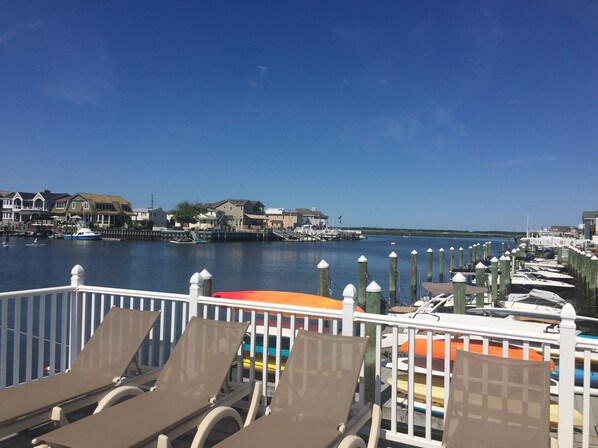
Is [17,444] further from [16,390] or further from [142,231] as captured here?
[142,231]

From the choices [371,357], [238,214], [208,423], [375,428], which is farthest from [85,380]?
[238,214]

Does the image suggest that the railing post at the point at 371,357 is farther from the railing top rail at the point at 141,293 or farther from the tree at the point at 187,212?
the tree at the point at 187,212

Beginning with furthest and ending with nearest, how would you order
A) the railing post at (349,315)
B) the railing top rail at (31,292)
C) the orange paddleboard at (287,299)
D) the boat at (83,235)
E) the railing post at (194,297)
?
the boat at (83,235), the orange paddleboard at (287,299), the railing post at (194,297), the railing top rail at (31,292), the railing post at (349,315)

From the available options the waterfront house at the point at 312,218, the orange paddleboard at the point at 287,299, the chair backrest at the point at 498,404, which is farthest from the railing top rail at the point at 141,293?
the waterfront house at the point at 312,218

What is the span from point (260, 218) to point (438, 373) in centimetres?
9701

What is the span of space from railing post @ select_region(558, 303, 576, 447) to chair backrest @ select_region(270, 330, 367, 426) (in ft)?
4.93

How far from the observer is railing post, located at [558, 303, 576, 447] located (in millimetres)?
3348

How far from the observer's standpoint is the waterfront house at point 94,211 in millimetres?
82562

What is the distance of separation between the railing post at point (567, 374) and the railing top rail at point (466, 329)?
0.27 feet

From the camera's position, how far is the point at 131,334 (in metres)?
4.57

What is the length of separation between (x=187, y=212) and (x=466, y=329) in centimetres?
9335

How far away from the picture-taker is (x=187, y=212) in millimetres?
93625

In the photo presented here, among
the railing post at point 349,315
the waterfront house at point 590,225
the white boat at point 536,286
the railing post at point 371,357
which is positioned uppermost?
the waterfront house at point 590,225

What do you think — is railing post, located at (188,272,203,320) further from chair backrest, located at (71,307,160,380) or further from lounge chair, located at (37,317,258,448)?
lounge chair, located at (37,317,258,448)
